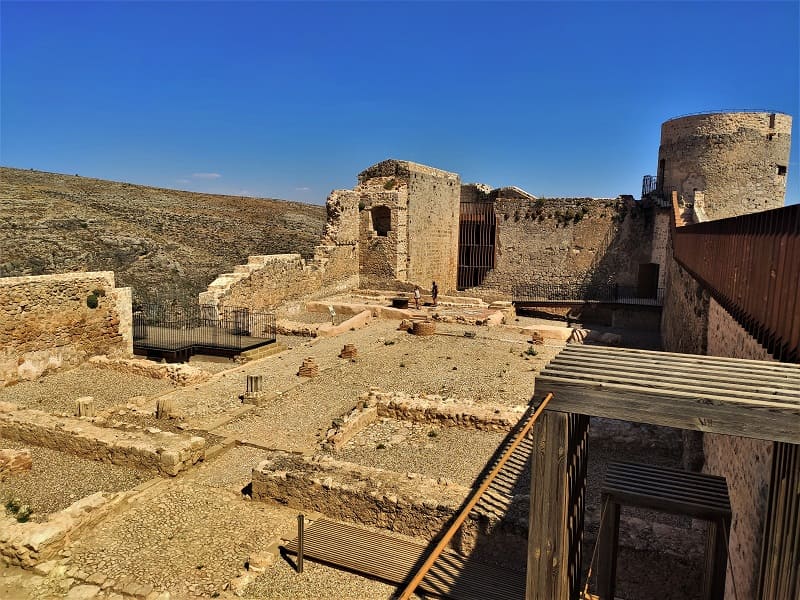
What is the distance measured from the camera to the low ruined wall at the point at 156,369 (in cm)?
1105

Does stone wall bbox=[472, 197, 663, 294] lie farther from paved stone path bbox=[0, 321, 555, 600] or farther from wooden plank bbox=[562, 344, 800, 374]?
wooden plank bbox=[562, 344, 800, 374]

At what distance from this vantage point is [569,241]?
2386 cm

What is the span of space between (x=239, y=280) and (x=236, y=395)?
651 cm

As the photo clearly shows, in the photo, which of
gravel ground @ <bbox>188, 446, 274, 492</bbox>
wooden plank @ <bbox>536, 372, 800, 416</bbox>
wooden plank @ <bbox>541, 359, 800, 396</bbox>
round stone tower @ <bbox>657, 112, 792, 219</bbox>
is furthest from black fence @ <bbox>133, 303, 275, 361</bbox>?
round stone tower @ <bbox>657, 112, 792, 219</bbox>

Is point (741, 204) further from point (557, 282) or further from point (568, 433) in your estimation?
point (568, 433)

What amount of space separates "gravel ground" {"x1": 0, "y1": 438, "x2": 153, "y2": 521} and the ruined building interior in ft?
0.13

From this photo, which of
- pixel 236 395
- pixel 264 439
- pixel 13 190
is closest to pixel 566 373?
pixel 264 439

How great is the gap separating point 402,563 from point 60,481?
4.88 metres

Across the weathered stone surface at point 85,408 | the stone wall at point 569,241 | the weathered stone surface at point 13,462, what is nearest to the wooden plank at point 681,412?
the weathered stone surface at point 13,462

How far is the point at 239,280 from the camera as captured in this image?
1608 centimetres

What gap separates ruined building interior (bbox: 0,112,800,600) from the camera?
104 inches

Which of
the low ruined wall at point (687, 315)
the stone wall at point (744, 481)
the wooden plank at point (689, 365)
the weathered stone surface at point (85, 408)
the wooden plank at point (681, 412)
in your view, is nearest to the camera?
the wooden plank at point (681, 412)

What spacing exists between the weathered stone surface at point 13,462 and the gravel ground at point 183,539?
82.1 inches

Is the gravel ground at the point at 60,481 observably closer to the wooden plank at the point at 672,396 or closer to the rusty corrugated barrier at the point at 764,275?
the wooden plank at the point at 672,396
